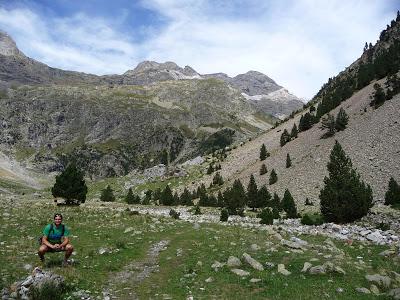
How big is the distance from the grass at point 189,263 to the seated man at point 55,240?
660mm

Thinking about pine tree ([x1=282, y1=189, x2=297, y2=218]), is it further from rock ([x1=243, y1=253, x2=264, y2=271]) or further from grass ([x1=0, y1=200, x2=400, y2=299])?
rock ([x1=243, y1=253, x2=264, y2=271])

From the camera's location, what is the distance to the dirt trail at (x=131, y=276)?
15.4m

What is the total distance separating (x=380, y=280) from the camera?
1642 centimetres

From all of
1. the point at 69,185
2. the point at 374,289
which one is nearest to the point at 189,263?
the point at 374,289

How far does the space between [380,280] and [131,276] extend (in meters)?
10.3

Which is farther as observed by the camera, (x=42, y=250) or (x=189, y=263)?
(x=189, y=263)

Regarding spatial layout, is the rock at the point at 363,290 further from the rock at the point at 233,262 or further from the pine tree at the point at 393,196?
the pine tree at the point at 393,196

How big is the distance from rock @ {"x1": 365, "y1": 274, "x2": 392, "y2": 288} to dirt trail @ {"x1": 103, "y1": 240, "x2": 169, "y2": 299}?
935 cm

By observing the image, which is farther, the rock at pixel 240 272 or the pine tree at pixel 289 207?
the pine tree at pixel 289 207

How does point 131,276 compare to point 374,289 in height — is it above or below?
below

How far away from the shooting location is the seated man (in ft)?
58.7

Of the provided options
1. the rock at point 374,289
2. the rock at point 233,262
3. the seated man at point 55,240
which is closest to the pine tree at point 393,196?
the rock at point 233,262

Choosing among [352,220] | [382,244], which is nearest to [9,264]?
[382,244]

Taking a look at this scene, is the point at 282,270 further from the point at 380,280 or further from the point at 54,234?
the point at 54,234
